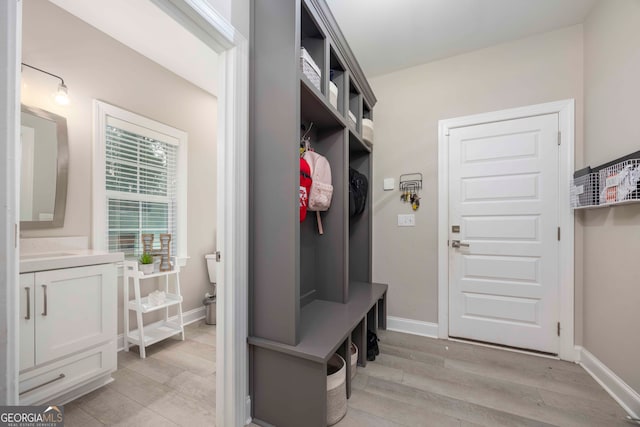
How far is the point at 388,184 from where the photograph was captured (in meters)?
2.78

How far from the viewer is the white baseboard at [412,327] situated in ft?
8.43

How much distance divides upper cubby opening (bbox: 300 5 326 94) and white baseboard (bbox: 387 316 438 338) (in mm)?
2336

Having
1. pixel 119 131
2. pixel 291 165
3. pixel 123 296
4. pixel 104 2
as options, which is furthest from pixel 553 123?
pixel 123 296

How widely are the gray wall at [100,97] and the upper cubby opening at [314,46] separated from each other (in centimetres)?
178

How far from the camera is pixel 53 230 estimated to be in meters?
1.92

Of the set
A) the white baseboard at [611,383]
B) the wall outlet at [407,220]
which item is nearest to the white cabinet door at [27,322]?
the wall outlet at [407,220]

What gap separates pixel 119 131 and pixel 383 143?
2.60 m

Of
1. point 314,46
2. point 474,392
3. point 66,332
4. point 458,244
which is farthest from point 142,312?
point 458,244

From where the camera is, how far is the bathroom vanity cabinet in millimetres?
1393

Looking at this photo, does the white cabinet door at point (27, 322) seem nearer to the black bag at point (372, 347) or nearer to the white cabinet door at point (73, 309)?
the white cabinet door at point (73, 309)

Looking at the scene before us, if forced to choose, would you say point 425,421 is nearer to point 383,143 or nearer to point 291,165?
point 291,165

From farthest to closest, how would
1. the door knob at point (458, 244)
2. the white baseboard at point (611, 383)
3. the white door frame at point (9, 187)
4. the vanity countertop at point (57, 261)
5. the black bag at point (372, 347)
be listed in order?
1. the door knob at point (458, 244)
2. the black bag at point (372, 347)
3. the white baseboard at point (611, 383)
4. the vanity countertop at point (57, 261)
5. the white door frame at point (9, 187)

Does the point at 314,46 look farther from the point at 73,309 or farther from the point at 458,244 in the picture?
the point at 73,309

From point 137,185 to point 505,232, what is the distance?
11.6 feet
